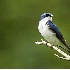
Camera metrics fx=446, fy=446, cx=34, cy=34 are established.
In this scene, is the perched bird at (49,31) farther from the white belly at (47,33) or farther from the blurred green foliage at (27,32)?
the blurred green foliage at (27,32)

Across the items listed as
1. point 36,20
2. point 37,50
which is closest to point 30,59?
point 37,50

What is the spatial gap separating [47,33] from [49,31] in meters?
0.02

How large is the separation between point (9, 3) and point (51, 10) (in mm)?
361

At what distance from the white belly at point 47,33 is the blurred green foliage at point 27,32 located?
0.21 meters

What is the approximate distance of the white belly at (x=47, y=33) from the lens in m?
2.59

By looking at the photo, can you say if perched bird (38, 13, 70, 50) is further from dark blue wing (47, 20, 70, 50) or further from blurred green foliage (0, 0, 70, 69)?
blurred green foliage (0, 0, 70, 69)

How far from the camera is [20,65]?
296 centimetres

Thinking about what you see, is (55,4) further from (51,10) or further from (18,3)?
(18,3)

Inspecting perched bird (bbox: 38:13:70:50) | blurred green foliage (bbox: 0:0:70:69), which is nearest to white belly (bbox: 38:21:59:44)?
perched bird (bbox: 38:13:70:50)

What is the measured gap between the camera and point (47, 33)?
261cm

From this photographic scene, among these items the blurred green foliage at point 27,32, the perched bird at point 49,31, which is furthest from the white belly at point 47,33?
the blurred green foliage at point 27,32

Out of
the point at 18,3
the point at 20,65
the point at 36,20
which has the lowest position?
the point at 20,65

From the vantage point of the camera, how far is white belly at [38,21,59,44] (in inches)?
102

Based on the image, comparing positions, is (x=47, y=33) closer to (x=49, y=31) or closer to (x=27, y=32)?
(x=49, y=31)
